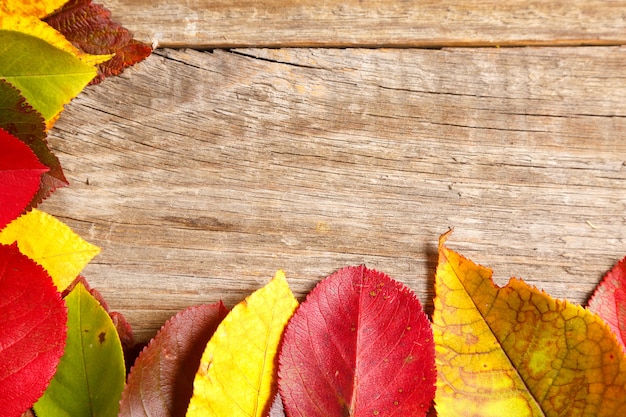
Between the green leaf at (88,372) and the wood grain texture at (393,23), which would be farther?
the wood grain texture at (393,23)

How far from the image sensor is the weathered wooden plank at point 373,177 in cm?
74

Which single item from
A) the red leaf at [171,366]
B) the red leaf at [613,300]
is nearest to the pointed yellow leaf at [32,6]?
the red leaf at [171,366]

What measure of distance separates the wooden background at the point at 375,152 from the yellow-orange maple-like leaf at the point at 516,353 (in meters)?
0.11

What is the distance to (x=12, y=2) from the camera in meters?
0.65

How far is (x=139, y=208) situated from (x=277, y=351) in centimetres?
27

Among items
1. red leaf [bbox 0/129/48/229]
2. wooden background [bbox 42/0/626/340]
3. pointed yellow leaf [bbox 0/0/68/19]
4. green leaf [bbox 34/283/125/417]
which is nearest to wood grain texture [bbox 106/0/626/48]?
wooden background [bbox 42/0/626/340]

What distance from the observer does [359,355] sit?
0.62m

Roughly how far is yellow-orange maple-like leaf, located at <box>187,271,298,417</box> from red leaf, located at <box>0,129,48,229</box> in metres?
0.24

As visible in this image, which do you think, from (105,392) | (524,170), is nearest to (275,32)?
(524,170)

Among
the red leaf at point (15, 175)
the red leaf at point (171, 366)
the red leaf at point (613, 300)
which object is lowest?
the red leaf at point (171, 366)

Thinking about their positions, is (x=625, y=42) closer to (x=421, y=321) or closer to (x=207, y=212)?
(x=421, y=321)

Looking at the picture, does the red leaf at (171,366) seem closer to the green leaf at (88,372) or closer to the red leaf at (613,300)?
the green leaf at (88,372)

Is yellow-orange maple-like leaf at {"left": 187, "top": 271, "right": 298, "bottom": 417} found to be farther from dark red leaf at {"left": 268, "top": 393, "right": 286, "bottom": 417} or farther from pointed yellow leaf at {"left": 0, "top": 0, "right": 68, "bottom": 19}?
pointed yellow leaf at {"left": 0, "top": 0, "right": 68, "bottom": 19}

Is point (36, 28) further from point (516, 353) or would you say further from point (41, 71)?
point (516, 353)
